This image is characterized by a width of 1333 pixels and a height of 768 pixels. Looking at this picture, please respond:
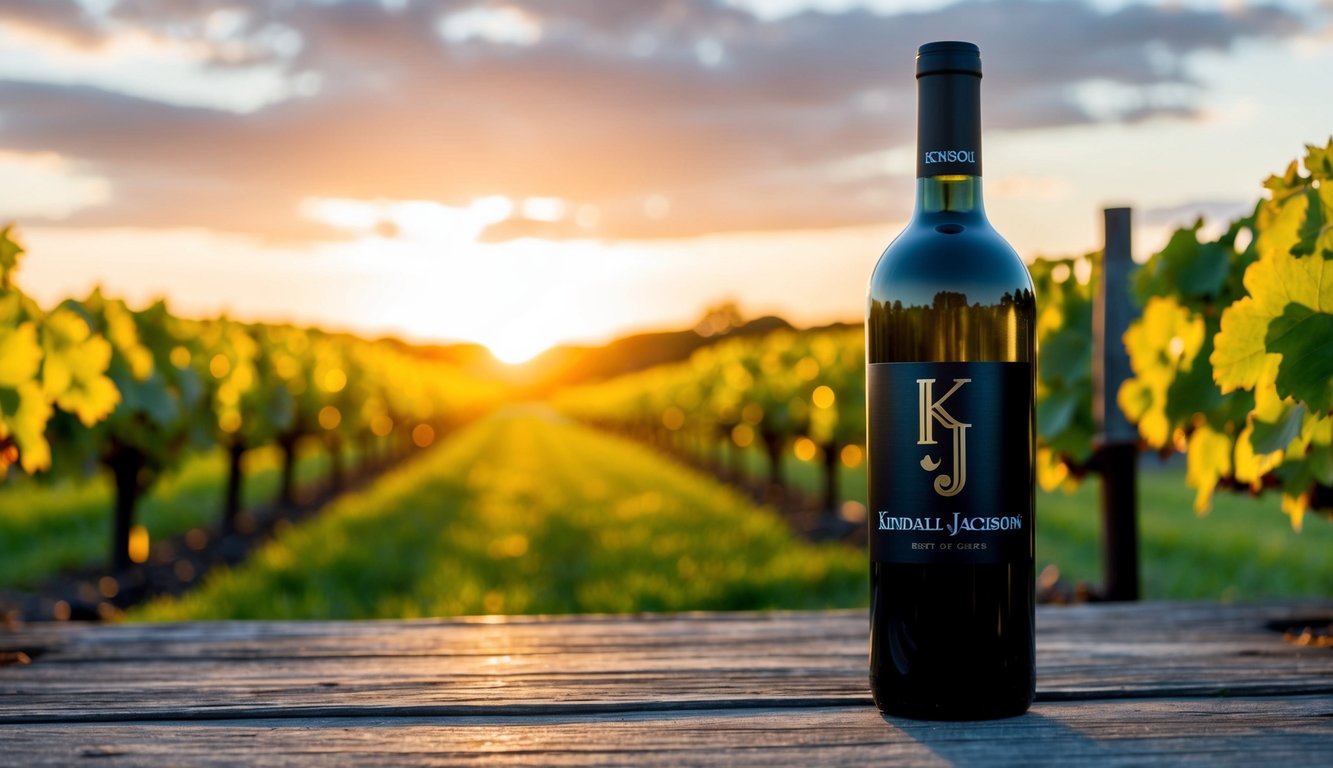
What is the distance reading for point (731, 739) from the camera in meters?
1.97

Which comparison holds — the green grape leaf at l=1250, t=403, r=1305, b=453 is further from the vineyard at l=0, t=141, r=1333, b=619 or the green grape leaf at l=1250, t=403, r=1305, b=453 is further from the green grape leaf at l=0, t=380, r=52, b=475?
the green grape leaf at l=0, t=380, r=52, b=475

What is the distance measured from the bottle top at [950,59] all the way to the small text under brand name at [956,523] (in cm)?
79

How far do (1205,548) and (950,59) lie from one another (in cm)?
1197

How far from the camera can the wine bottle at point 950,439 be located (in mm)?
1998

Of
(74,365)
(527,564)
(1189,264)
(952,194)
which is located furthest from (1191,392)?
(527,564)

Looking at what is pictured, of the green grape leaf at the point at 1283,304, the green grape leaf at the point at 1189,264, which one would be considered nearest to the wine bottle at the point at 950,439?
the green grape leaf at the point at 1283,304

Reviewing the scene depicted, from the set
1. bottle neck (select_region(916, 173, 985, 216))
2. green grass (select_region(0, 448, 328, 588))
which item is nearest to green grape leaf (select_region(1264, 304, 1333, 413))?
bottle neck (select_region(916, 173, 985, 216))

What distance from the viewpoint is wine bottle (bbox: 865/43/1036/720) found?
1998mm

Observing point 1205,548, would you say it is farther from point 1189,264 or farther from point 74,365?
point 74,365

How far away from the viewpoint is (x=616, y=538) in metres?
11.3

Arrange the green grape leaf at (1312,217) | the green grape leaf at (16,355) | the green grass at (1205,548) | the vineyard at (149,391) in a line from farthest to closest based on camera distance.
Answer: the green grass at (1205,548)
the vineyard at (149,391)
the green grape leaf at (16,355)
the green grape leaf at (1312,217)

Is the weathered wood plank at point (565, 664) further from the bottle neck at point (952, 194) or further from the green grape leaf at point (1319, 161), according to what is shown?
the green grape leaf at point (1319, 161)

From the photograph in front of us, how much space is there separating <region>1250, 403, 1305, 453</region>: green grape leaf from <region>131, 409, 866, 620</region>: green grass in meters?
4.87

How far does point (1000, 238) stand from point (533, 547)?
9647 mm
